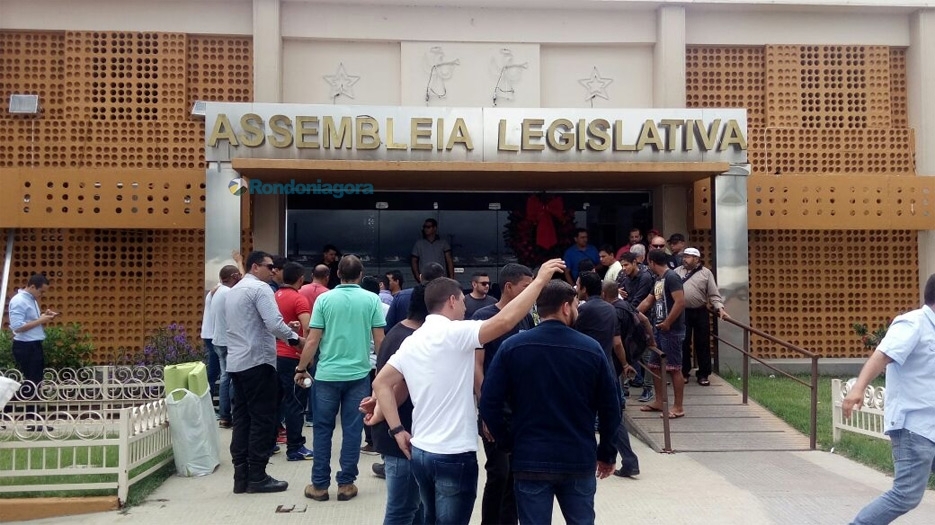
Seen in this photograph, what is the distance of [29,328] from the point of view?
30.1ft

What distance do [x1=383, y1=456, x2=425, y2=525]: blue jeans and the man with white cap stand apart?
627 centimetres

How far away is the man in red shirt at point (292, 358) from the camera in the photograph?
297 inches

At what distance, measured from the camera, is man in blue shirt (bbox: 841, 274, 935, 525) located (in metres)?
4.73

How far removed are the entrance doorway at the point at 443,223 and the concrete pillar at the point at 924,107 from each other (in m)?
4.23

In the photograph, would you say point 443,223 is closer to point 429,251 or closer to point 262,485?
point 429,251

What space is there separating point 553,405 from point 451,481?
0.64m

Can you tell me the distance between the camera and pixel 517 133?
1109cm

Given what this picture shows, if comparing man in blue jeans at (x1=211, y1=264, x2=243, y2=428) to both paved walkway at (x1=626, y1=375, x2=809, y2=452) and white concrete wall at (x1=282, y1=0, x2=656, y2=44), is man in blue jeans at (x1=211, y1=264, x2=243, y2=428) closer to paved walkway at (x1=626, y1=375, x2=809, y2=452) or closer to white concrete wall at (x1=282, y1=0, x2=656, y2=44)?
paved walkway at (x1=626, y1=375, x2=809, y2=452)

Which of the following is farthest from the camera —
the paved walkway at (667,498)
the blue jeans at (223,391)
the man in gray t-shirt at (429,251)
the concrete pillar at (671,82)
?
the concrete pillar at (671,82)

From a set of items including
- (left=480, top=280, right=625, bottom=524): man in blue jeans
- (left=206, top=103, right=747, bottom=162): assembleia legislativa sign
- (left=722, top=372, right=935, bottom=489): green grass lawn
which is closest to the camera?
(left=480, top=280, right=625, bottom=524): man in blue jeans

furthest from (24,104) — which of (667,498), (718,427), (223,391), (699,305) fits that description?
(667,498)

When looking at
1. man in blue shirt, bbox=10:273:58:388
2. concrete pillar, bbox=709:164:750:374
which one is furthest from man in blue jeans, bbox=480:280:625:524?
concrete pillar, bbox=709:164:750:374

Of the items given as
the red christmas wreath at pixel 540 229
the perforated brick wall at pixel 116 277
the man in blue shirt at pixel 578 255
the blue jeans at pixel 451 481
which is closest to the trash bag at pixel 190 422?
the blue jeans at pixel 451 481

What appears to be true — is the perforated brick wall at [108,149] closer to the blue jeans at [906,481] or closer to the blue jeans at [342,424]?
the blue jeans at [342,424]
